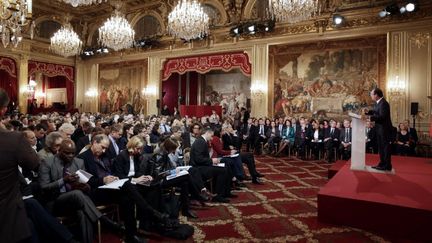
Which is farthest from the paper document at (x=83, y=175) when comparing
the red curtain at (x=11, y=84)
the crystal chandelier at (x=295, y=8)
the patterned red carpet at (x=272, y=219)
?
the red curtain at (x=11, y=84)

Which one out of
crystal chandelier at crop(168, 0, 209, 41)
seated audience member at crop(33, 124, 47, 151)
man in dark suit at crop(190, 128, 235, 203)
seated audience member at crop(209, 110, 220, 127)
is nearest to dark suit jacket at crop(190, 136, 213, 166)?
man in dark suit at crop(190, 128, 235, 203)

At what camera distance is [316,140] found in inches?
397

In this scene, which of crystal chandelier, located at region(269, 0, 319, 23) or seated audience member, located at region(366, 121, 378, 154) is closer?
crystal chandelier, located at region(269, 0, 319, 23)

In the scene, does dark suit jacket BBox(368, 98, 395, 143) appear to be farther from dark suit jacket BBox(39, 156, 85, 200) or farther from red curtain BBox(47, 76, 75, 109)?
red curtain BBox(47, 76, 75, 109)

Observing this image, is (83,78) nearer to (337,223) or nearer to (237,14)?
(237,14)

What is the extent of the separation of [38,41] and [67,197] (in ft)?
53.7

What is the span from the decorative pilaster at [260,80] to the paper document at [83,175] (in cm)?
990

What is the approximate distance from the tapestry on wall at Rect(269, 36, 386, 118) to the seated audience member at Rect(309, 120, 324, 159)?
1.53m

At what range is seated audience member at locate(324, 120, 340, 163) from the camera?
968 centimetres

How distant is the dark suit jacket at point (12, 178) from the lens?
2.04 meters

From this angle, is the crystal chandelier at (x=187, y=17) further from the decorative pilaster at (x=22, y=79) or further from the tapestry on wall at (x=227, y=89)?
the decorative pilaster at (x=22, y=79)

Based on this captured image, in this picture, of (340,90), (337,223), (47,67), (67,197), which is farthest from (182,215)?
(47,67)

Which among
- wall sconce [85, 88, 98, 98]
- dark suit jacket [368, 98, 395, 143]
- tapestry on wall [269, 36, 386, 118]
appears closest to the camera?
dark suit jacket [368, 98, 395, 143]

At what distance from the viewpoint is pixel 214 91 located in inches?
748
